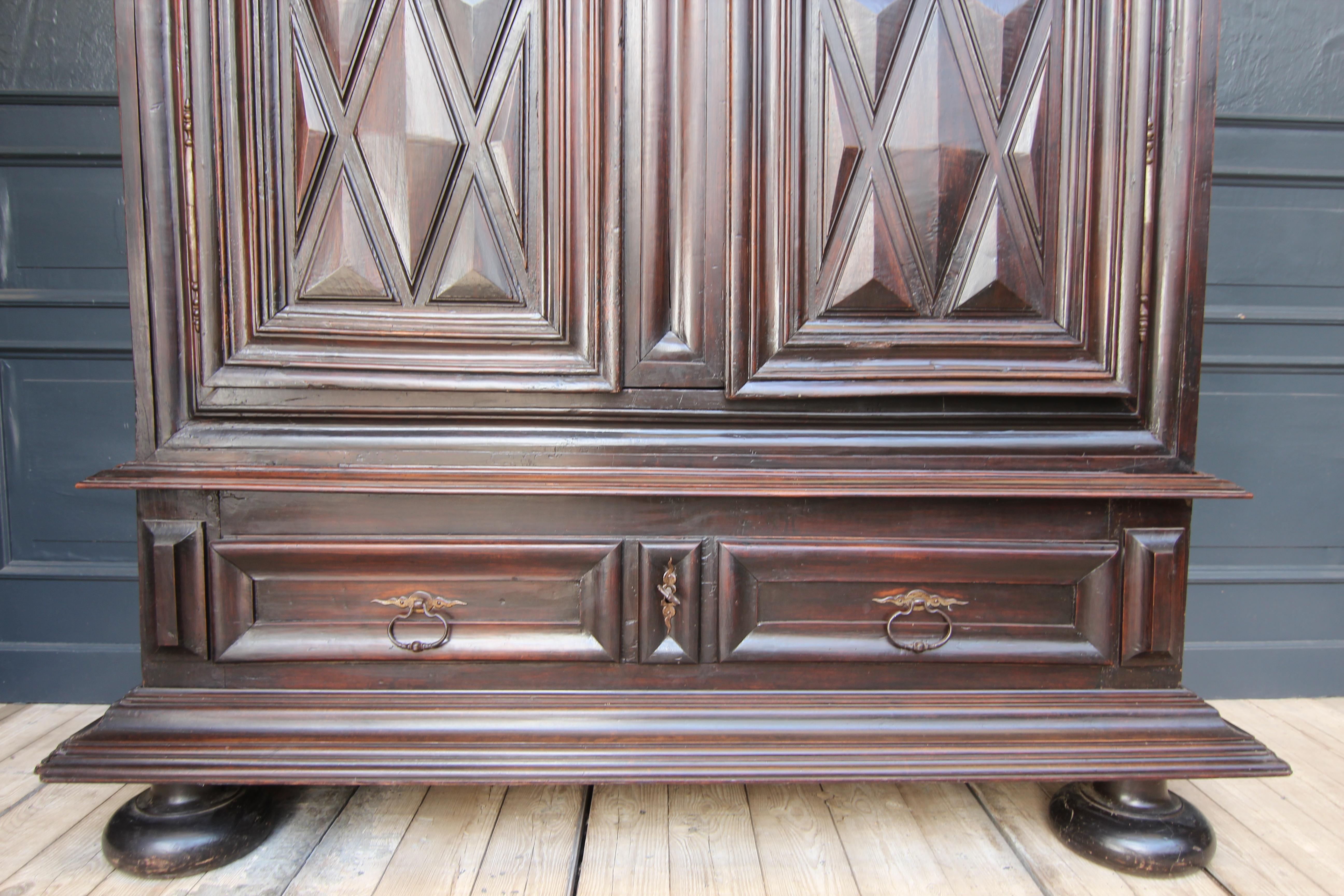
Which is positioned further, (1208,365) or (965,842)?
(1208,365)

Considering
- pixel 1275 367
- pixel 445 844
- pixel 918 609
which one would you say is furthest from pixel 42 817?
pixel 1275 367

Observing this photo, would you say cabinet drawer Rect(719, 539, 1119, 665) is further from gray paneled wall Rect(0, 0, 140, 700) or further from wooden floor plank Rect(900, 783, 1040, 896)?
gray paneled wall Rect(0, 0, 140, 700)

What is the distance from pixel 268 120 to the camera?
0.99 meters

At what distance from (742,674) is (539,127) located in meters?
0.82

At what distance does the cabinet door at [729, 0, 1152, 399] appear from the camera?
39.5 inches

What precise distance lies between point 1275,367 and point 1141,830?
1139mm

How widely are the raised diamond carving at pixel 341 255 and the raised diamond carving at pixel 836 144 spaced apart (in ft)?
2.10

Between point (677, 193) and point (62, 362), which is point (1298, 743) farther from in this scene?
A: point (62, 362)

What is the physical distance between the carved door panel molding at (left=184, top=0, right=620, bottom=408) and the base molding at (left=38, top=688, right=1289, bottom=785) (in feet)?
1.42

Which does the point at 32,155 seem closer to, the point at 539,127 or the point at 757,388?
the point at 539,127

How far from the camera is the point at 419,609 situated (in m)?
1.02

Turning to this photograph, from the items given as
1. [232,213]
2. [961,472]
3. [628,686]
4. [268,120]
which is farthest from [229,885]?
[961,472]

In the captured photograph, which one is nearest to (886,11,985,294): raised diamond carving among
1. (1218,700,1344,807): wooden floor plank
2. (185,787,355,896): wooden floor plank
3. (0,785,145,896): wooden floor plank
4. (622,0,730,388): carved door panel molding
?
(622,0,730,388): carved door panel molding

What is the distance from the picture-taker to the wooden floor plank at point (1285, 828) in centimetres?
106
